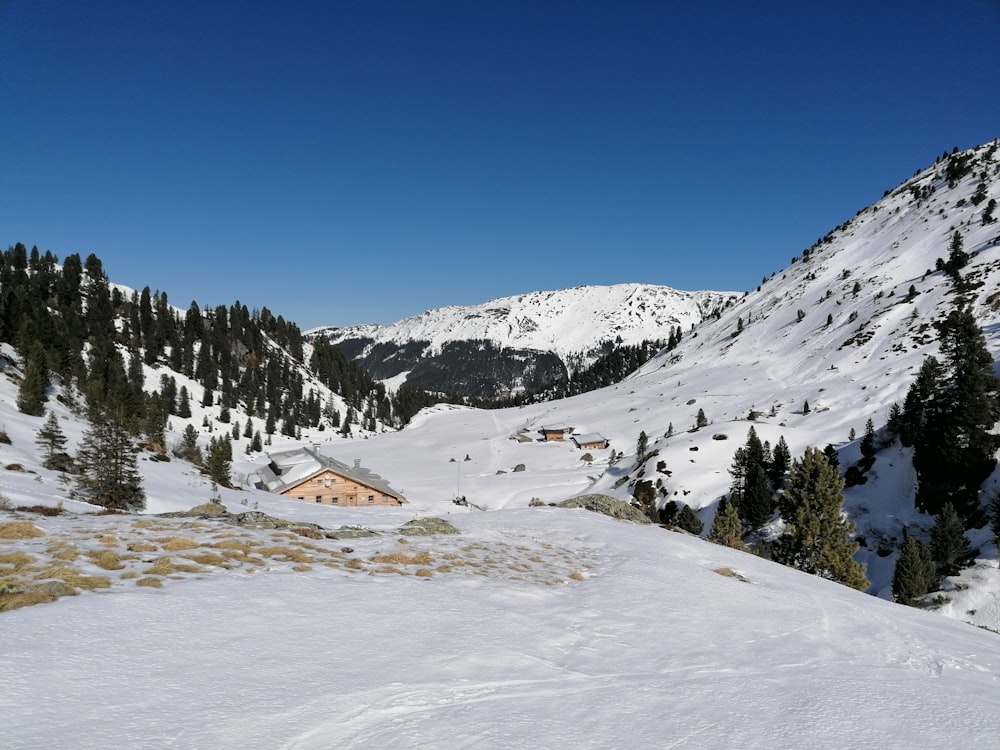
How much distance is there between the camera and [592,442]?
93500 mm

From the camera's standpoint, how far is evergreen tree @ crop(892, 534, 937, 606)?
29969 mm

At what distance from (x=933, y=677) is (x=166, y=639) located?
9815 millimetres

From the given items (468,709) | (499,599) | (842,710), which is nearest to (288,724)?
(468,709)

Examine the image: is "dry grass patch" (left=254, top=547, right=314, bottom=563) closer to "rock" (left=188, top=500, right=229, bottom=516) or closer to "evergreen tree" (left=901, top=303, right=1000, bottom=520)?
"rock" (left=188, top=500, right=229, bottom=516)

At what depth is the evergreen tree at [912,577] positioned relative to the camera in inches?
1180

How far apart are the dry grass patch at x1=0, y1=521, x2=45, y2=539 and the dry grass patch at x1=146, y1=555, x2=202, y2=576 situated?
3.29 m

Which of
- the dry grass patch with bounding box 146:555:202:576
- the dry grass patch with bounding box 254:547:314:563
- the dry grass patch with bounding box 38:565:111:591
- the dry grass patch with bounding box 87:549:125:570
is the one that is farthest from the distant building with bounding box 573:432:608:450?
the dry grass patch with bounding box 38:565:111:591

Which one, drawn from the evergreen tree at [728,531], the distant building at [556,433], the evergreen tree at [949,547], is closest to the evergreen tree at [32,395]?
the evergreen tree at [728,531]

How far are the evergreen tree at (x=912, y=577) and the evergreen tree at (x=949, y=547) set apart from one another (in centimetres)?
191

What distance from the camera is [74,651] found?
5.25 m

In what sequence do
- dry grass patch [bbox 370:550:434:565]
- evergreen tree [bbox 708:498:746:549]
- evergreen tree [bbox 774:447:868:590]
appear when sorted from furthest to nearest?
evergreen tree [bbox 708:498:746:549] → evergreen tree [bbox 774:447:868:590] → dry grass patch [bbox 370:550:434:565]

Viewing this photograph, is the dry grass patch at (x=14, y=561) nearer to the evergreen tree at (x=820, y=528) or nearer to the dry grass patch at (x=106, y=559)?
the dry grass patch at (x=106, y=559)

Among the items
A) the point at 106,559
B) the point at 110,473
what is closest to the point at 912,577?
the point at 106,559

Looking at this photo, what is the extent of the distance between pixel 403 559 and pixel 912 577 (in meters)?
33.7
